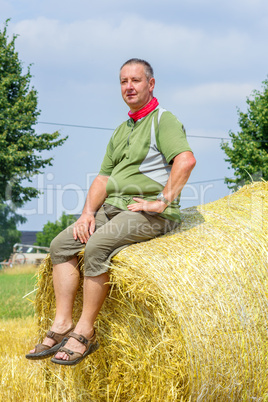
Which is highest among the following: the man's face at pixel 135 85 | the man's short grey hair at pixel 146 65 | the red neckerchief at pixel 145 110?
the man's short grey hair at pixel 146 65

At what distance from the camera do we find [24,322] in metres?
7.65

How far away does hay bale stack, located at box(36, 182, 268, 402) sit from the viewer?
343cm

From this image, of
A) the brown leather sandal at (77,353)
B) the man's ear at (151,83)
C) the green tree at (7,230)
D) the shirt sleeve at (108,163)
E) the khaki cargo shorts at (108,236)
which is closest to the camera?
the brown leather sandal at (77,353)

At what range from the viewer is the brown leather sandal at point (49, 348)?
150 inches

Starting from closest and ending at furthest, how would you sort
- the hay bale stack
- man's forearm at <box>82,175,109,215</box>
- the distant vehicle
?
the hay bale stack → man's forearm at <box>82,175,109,215</box> → the distant vehicle

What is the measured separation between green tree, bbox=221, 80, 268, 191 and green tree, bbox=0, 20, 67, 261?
7497mm

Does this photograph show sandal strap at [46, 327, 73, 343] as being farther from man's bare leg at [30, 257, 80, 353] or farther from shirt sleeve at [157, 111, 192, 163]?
shirt sleeve at [157, 111, 192, 163]

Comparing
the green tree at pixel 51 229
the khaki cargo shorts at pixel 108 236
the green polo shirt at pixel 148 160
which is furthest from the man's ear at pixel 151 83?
the green tree at pixel 51 229

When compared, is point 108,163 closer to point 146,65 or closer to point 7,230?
point 146,65

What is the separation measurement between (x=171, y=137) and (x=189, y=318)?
134 centimetres

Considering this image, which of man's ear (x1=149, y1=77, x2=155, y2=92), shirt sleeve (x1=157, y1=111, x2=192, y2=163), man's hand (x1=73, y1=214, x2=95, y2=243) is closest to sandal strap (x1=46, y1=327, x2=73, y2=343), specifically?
man's hand (x1=73, y1=214, x2=95, y2=243)

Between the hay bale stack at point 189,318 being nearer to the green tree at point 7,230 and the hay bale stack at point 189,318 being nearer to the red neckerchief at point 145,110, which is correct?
the red neckerchief at point 145,110

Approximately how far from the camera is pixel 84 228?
408cm

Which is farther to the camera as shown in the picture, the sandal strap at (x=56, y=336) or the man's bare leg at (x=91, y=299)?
the sandal strap at (x=56, y=336)
